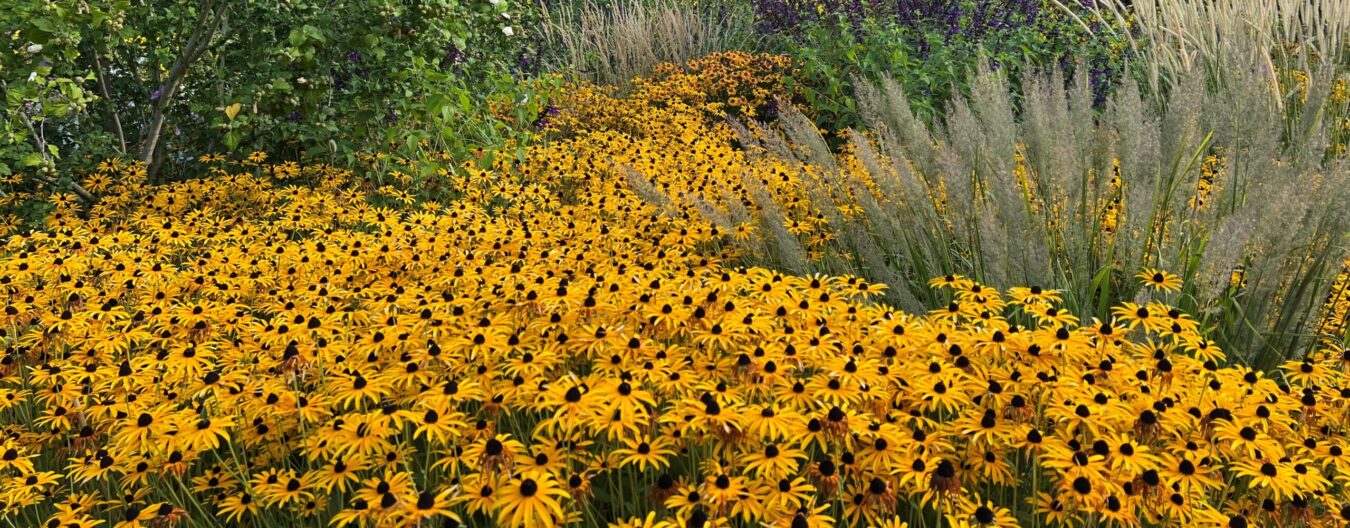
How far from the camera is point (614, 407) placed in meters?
1.68

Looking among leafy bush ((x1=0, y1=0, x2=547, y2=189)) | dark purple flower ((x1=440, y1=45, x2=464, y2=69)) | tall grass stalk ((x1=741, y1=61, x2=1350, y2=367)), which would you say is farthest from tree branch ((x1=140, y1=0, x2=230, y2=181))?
tall grass stalk ((x1=741, y1=61, x2=1350, y2=367))

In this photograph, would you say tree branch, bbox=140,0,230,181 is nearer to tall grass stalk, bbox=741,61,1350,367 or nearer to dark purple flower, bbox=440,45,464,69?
dark purple flower, bbox=440,45,464,69

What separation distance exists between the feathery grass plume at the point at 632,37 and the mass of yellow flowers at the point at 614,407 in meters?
6.49

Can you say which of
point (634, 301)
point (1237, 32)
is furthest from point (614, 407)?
point (1237, 32)

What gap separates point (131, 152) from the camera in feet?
16.5

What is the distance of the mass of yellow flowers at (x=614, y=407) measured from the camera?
1596 mm

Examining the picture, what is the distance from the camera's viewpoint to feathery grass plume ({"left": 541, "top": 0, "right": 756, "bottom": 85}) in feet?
30.4

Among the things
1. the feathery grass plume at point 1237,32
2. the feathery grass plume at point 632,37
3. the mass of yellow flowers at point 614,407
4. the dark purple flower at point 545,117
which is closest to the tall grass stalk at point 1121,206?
the mass of yellow flowers at point 614,407

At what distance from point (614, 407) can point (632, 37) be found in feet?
26.5

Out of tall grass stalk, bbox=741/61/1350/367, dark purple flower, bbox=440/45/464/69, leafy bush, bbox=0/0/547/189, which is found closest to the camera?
tall grass stalk, bbox=741/61/1350/367

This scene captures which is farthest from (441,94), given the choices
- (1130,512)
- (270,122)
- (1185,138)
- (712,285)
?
(1130,512)

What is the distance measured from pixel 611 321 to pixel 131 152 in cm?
414

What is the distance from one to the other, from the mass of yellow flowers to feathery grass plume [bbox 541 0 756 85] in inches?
255

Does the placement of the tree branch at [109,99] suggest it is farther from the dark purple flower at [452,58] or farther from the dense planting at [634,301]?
the dark purple flower at [452,58]
